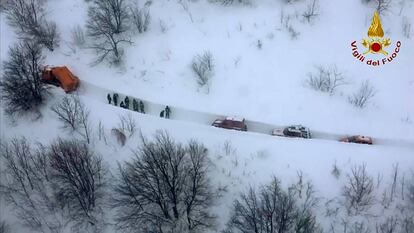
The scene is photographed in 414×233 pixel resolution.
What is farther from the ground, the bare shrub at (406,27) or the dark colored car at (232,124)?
the bare shrub at (406,27)

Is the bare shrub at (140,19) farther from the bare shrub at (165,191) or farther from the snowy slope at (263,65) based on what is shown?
the bare shrub at (165,191)

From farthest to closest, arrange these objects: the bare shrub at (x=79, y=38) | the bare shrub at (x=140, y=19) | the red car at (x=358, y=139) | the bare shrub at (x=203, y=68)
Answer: the bare shrub at (x=79, y=38)
the bare shrub at (x=140, y=19)
the bare shrub at (x=203, y=68)
the red car at (x=358, y=139)

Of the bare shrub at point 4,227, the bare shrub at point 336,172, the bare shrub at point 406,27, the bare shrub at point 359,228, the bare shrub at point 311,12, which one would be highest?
the bare shrub at point 311,12

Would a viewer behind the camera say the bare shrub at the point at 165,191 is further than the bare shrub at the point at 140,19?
No

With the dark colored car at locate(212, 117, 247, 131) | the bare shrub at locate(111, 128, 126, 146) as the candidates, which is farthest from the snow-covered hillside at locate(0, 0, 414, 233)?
the dark colored car at locate(212, 117, 247, 131)

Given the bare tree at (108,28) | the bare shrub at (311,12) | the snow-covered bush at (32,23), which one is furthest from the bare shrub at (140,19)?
the bare shrub at (311,12)

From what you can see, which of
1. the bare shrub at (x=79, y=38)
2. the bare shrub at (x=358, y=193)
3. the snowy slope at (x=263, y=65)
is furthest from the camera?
the bare shrub at (x=79, y=38)

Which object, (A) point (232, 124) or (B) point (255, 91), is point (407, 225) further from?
(B) point (255, 91)
